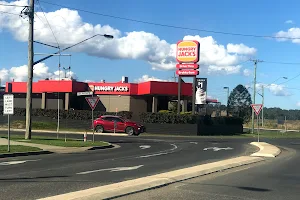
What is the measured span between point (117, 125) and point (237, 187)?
90.2 ft

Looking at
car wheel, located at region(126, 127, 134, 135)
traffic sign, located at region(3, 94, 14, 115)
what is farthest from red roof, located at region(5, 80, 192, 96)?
traffic sign, located at region(3, 94, 14, 115)

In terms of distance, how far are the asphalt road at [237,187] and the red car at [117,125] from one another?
77.2 ft

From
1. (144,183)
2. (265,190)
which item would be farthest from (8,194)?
(265,190)

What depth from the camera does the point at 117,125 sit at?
36.8 metres

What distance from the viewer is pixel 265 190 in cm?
956

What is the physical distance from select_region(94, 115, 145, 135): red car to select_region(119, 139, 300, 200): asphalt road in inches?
926

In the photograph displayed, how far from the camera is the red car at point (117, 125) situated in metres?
36.4

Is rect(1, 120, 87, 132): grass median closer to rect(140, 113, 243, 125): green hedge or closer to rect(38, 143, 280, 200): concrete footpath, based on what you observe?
rect(140, 113, 243, 125): green hedge

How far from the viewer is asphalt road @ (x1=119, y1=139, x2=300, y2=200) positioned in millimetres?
8562

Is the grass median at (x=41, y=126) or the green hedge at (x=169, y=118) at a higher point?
the green hedge at (x=169, y=118)

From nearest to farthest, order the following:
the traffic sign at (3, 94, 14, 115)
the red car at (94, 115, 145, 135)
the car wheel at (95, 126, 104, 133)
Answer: the traffic sign at (3, 94, 14, 115)
the red car at (94, 115, 145, 135)
the car wheel at (95, 126, 104, 133)

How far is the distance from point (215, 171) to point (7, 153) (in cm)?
855

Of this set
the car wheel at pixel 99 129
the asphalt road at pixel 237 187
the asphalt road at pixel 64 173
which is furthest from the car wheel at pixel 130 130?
the asphalt road at pixel 237 187

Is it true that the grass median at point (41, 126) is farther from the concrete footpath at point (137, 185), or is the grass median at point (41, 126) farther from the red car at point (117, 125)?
the concrete footpath at point (137, 185)
